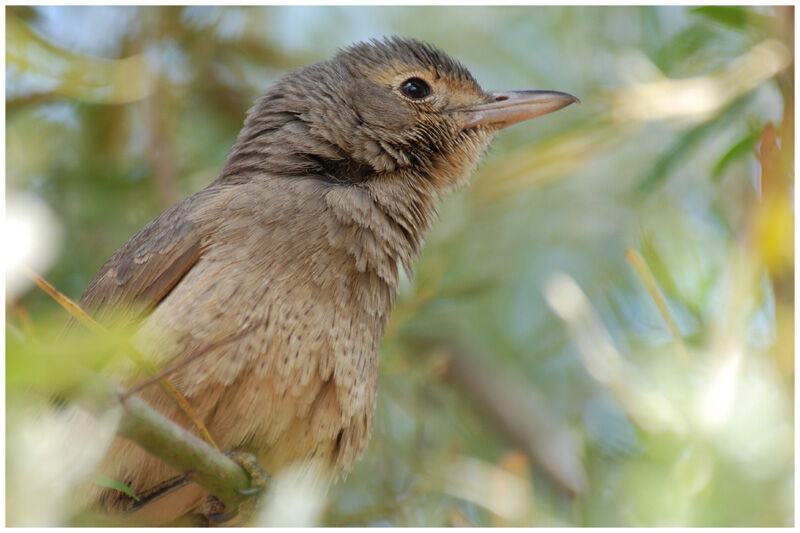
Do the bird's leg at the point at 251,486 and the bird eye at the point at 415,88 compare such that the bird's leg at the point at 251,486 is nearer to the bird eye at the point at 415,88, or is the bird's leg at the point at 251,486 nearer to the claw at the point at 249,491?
the claw at the point at 249,491

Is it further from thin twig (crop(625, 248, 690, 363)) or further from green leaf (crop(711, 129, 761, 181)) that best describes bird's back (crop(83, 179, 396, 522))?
green leaf (crop(711, 129, 761, 181))

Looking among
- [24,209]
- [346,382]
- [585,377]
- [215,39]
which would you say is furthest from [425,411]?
[24,209]

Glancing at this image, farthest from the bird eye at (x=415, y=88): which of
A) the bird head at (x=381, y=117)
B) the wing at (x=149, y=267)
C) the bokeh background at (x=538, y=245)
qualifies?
the wing at (x=149, y=267)

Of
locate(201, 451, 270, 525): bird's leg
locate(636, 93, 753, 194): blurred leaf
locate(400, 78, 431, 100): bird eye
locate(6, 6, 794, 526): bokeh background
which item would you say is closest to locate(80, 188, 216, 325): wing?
locate(6, 6, 794, 526): bokeh background

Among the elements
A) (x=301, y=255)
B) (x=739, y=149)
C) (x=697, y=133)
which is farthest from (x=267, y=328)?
(x=697, y=133)

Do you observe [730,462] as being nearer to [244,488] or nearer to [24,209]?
[244,488]

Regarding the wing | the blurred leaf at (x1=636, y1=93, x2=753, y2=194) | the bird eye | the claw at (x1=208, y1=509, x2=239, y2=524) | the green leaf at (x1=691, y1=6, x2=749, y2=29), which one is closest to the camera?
the claw at (x1=208, y1=509, x2=239, y2=524)

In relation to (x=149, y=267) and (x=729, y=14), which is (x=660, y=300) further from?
(x=149, y=267)
